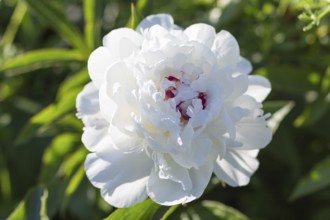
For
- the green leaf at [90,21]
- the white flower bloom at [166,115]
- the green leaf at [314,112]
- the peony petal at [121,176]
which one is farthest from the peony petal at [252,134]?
the green leaf at [90,21]

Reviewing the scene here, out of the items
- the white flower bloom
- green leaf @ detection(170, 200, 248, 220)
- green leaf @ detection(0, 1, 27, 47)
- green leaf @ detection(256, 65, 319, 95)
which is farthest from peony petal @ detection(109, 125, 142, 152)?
green leaf @ detection(0, 1, 27, 47)

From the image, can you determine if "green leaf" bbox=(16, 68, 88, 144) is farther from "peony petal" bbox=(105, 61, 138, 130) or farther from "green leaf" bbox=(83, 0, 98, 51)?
"peony petal" bbox=(105, 61, 138, 130)

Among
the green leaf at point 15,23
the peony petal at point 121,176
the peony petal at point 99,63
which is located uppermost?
the peony petal at point 99,63

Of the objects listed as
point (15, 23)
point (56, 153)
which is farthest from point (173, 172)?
point (15, 23)

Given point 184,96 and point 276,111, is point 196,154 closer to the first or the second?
point 184,96

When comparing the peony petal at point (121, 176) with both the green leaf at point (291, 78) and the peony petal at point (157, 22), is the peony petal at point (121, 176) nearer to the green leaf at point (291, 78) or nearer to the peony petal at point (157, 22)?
the peony petal at point (157, 22)
